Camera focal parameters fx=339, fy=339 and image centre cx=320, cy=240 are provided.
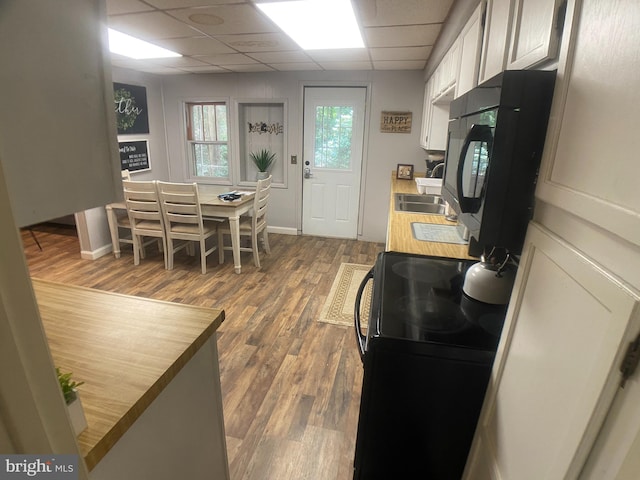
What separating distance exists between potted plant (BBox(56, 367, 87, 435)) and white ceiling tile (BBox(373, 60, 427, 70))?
3.79m

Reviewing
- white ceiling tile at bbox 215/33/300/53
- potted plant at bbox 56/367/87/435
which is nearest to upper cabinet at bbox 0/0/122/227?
potted plant at bbox 56/367/87/435

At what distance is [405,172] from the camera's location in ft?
13.4

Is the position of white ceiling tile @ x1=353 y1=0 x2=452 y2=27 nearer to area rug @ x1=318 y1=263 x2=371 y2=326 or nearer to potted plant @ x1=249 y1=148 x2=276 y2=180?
area rug @ x1=318 y1=263 x2=371 y2=326

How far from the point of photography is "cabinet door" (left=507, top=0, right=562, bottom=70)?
0.75 metres

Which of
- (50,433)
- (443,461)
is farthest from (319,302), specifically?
(50,433)

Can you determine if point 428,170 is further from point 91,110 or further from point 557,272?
point 91,110

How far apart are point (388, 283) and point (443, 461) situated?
615mm

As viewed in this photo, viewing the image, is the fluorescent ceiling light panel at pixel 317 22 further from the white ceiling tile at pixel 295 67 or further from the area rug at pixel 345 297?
the area rug at pixel 345 297

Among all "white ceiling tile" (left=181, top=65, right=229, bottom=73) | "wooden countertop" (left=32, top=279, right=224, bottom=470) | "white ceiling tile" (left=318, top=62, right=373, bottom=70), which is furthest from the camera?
"white ceiling tile" (left=181, top=65, right=229, bottom=73)

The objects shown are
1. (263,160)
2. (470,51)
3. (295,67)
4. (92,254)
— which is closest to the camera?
(470,51)

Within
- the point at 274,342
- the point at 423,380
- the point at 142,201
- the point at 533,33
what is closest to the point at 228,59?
the point at 142,201

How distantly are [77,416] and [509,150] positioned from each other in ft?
3.42

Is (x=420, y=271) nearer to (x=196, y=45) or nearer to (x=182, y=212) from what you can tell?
(x=182, y=212)

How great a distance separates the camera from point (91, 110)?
52 centimetres
